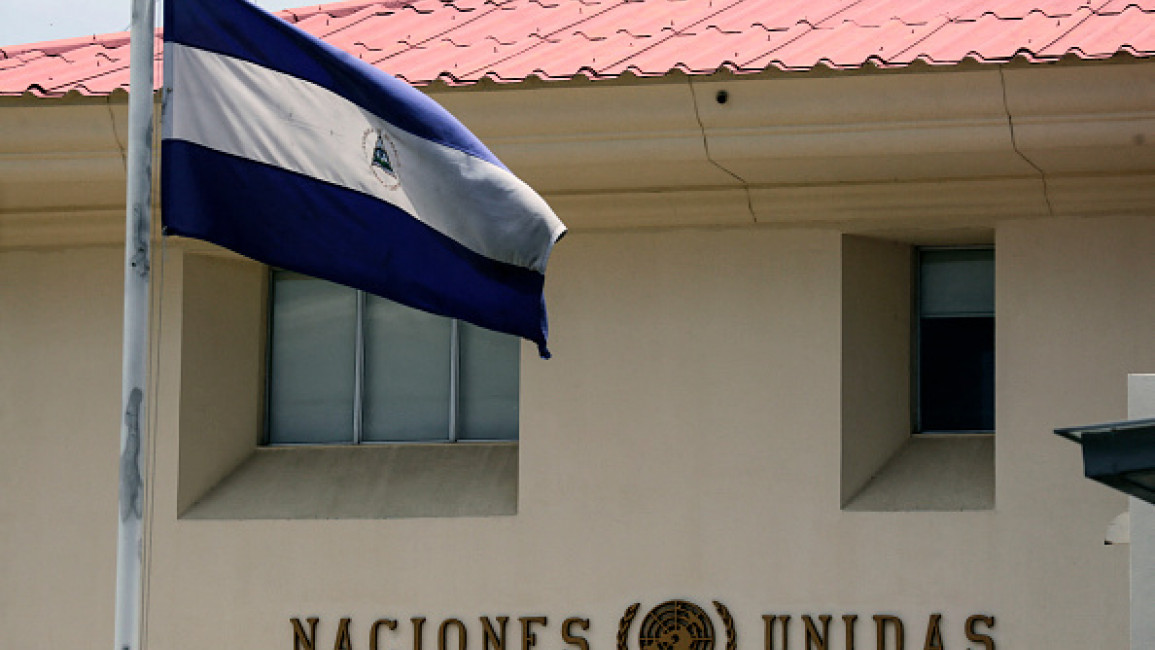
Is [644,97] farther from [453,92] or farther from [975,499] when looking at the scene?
[975,499]

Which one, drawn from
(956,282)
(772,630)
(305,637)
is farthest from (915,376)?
(305,637)

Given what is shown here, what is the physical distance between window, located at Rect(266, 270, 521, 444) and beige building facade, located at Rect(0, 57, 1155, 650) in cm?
25

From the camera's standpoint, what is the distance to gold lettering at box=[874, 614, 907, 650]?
13359mm

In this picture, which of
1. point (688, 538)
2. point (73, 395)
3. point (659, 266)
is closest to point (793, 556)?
point (688, 538)

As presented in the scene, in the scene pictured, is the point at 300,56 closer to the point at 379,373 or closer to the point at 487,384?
the point at 487,384

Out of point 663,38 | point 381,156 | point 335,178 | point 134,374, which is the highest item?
point 663,38

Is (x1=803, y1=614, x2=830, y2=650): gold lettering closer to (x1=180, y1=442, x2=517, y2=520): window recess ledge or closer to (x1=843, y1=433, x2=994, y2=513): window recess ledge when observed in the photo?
(x1=843, y1=433, x2=994, y2=513): window recess ledge

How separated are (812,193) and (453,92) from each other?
93.0 inches

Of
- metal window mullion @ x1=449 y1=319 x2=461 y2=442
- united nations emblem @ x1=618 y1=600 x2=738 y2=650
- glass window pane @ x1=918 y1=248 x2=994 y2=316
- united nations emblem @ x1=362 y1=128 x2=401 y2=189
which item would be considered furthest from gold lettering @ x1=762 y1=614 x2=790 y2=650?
united nations emblem @ x1=362 y1=128 x2=401 y2=189

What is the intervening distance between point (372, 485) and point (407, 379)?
818 millimetres

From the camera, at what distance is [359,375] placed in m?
15.2

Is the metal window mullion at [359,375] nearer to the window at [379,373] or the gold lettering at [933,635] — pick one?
the window at [379,373]

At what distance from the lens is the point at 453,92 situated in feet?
42.2

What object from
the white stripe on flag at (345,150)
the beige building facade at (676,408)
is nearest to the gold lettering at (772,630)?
the beige building facade at (676,408)
